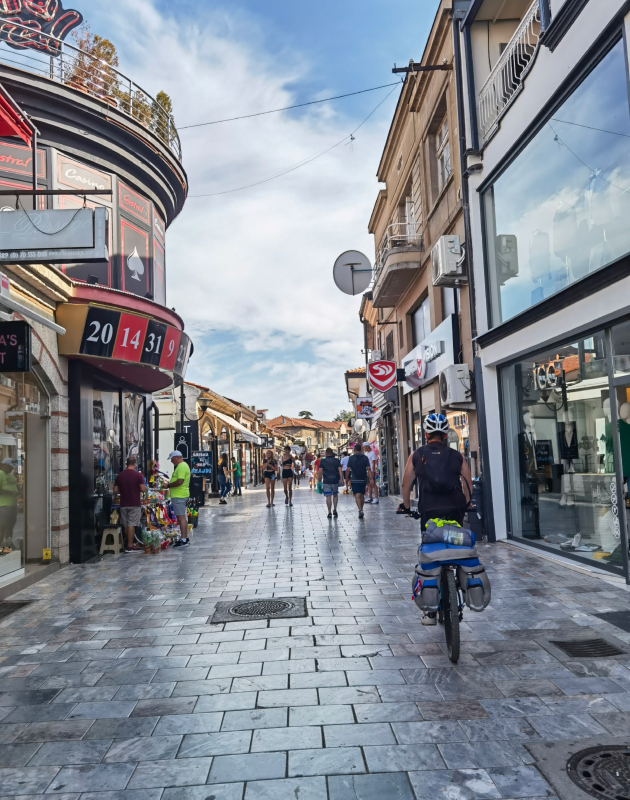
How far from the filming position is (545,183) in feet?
29.6

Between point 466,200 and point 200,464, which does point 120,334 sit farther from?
point 200,464

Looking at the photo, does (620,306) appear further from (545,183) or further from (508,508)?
(508,508)

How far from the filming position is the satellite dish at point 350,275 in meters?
19.6

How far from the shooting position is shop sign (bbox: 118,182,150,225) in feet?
41.1

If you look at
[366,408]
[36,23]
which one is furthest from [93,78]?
[366,408]

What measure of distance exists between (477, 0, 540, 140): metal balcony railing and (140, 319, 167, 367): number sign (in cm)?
646

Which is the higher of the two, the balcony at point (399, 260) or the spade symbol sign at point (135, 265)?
the balcony at point (399, 260)

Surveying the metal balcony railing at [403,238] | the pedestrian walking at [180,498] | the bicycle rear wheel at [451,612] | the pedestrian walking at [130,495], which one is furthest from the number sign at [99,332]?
the metal balcony railing at [403,238]

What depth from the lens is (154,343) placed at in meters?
11.7

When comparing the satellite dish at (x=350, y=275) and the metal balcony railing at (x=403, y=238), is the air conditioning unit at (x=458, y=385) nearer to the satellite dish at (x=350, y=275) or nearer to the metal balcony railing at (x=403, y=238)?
the metal balcony railing at (x=403, y=238)

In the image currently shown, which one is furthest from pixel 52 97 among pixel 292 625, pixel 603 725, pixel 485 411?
pixel 603 725

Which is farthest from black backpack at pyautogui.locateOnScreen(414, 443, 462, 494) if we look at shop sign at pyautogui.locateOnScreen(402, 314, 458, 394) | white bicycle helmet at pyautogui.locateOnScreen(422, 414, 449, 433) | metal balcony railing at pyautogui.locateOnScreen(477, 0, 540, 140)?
shop sign at pyautogui.locateOnScreen(402, 314, 458, 394)

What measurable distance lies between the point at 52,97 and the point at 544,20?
25.5 ft

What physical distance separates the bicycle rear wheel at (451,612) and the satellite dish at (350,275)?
15274 millimetres
